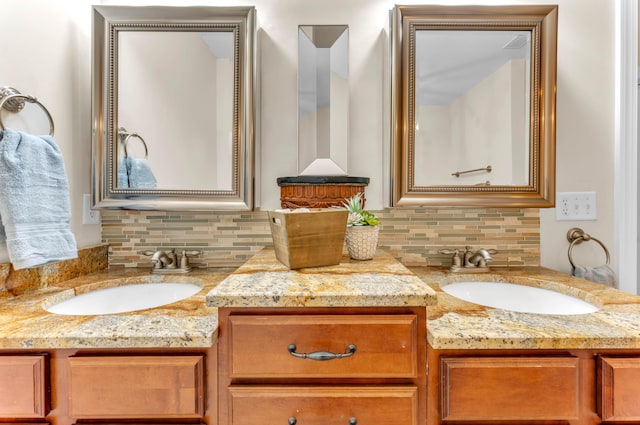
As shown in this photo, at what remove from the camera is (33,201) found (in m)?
0.96

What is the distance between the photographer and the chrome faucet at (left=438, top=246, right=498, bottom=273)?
4.17ft

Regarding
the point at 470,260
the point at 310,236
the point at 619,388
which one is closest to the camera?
the point at 619,388

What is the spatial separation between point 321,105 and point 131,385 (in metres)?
1.09

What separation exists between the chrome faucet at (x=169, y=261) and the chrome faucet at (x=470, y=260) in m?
1.01

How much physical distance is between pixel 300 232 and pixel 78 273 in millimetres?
950

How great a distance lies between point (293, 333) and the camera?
0.73 meters

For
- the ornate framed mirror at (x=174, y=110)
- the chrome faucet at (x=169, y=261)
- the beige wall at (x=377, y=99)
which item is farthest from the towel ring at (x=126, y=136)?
the chrome faucet at (x=169, y=261)

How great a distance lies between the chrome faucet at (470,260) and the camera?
50.1 inches

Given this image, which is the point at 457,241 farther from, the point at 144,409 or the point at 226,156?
the point at 144,409

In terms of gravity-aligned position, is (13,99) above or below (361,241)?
above

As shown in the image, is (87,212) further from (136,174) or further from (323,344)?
(323,344)

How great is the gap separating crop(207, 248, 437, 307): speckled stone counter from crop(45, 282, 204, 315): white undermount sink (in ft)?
1.56

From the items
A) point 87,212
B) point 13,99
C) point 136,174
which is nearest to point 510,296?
point 136,174

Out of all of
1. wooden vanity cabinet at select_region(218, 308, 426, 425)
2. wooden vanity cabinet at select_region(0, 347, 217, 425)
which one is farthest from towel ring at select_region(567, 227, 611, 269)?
wooden vanity cabinet at select_region(0, 347, 217, 425)
